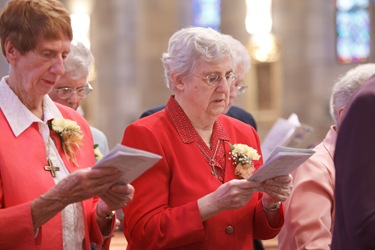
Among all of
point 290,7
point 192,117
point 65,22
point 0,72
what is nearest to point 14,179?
point 65,22

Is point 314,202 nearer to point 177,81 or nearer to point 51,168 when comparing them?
point 177,81

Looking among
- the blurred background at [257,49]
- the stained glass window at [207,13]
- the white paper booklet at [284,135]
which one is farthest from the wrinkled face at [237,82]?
the stained glass window at [207,13]

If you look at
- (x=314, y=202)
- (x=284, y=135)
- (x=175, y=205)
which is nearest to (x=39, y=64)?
(x=175, y=205)

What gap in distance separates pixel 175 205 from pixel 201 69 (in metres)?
0.66

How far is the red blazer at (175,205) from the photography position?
372 cm

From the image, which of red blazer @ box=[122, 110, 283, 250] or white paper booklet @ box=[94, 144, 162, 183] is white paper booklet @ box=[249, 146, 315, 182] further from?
white paper booklet @ box=[94, 144, 162, 183]

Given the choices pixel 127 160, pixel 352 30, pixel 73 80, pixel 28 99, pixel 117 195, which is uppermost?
pixel 28 99

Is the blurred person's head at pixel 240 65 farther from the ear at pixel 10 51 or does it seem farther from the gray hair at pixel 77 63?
the ear at pixel 10 51

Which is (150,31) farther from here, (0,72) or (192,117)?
(192,117)

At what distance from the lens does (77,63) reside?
4621 millimetres

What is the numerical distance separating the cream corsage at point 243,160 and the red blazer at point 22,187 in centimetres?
83

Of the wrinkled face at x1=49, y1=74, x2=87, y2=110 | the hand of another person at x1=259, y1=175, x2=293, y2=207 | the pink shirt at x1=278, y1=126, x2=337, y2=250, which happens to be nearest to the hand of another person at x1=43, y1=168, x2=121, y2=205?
the hand of another person at x1=259, y1=175, x2=293, y2=207

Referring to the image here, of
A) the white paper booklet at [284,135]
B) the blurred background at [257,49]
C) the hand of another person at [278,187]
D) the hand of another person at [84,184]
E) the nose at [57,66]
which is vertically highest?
the nose at [57,66]

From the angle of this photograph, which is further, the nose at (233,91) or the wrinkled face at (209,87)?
the nose at (233,91)
